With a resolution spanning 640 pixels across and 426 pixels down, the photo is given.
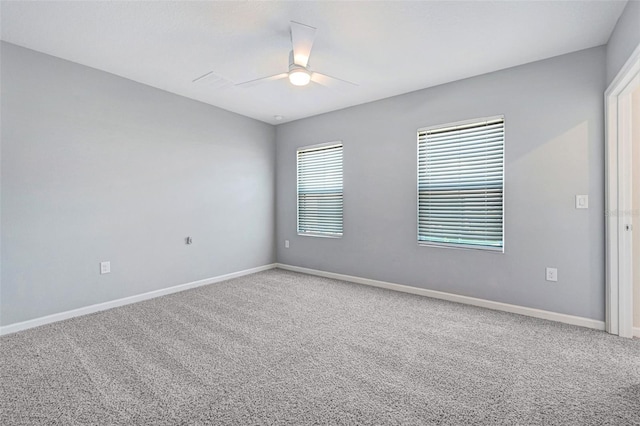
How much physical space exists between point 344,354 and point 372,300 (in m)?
1.35

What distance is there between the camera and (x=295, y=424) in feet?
5.04

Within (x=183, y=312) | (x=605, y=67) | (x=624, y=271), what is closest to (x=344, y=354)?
(x=183, y=312)

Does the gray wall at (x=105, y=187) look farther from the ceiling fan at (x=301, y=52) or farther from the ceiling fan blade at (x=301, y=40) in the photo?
the ceiling fan blade at (x=301, y=40)

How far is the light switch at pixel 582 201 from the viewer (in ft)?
9.03

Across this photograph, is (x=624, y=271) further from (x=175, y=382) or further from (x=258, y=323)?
(x=175, y=382)

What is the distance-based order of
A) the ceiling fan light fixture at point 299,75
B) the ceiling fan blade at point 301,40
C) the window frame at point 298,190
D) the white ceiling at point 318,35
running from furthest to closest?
the window frame at point 298,190 < the ceiling fan light fixture at point 299,75 < the ceiling fan blade at point 301,40 < the white ceiling at point 318,35

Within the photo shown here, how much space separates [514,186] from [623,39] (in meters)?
1.35

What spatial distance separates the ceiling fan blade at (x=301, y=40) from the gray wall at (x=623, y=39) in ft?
6.99

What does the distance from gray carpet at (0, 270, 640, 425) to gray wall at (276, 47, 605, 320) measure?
433 mm

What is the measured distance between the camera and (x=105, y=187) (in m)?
3.25

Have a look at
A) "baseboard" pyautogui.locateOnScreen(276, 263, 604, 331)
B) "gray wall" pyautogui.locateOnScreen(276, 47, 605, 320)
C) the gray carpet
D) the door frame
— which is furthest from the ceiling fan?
"baseboard" pyautogui.locateOnScreen(276, 263, 604, 331)

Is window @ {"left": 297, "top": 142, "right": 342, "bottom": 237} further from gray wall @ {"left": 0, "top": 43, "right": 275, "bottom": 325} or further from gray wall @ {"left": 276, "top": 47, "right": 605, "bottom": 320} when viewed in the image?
gray wall @ {"left": 0, "top": 43, "right": 275, "bottom": 325}

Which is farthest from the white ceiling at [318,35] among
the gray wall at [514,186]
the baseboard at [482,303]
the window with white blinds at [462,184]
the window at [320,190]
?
the baseboard at [482,303]

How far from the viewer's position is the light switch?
9.03 feet
